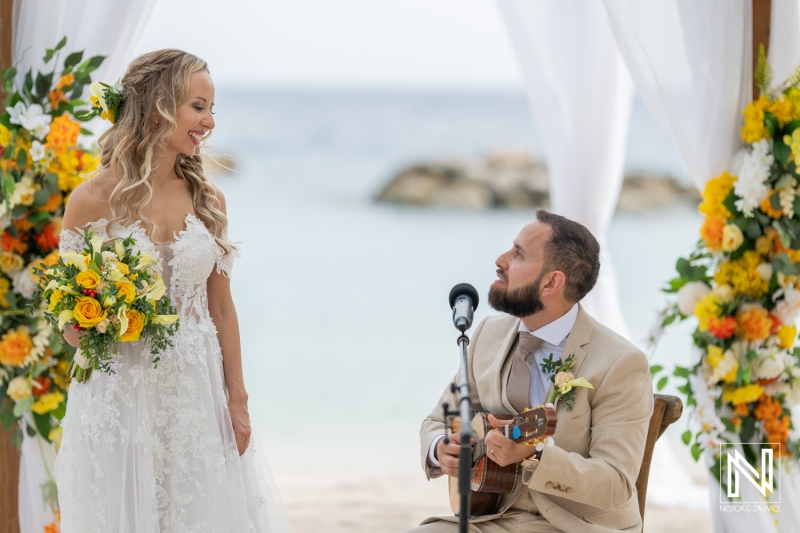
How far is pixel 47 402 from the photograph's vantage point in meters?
3.92

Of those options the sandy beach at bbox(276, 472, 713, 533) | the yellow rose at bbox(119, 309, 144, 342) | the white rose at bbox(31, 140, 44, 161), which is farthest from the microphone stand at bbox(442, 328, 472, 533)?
the sandy beach at bbox(276, 472, 713, 533)

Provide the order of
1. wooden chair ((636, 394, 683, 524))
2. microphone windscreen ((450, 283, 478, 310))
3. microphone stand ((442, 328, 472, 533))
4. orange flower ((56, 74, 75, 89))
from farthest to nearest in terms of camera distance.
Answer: orange flower ((56, 74, 75, 89))
wooden chair ((636, 394, 683, 524))
microphone windscreen ((450, 283, 478, 310))
microphone stand ((442, 328, 472, 533))

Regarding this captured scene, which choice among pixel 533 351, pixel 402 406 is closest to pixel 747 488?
pixel 533 351

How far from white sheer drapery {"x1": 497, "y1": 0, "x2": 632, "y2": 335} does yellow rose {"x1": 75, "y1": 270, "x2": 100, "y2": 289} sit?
245 cm

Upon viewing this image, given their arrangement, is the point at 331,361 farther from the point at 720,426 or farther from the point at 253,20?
the point at 253,20

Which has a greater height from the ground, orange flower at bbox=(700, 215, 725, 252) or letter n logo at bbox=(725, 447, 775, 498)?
orange flower at bbox=(700, 215, 725, 252)

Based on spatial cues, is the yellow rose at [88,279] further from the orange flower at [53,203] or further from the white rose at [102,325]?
the orange flower at [53,203]

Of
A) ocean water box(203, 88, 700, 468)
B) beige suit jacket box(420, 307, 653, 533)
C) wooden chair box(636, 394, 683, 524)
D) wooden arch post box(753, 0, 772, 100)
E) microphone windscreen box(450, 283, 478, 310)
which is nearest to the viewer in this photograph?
microphone windscreen box(450, 283, 478, 310)

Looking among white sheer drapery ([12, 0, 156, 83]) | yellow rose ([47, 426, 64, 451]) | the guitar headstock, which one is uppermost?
white sheer drapery ([12, 0, 156, 83])

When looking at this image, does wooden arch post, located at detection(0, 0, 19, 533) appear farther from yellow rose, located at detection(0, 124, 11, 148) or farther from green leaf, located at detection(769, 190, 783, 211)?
green leaf, located at detection(769, 190, 783, 211)

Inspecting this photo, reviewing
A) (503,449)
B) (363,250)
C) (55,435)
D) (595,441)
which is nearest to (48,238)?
(55,435)

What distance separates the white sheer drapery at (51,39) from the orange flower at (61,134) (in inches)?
10.5

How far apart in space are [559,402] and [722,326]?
143 centimetres

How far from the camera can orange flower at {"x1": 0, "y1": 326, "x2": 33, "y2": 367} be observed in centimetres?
386
